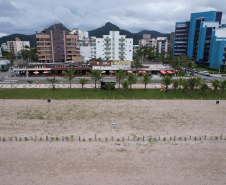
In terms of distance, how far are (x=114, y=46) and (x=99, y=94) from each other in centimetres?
5409

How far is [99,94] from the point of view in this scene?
132ft

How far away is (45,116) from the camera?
90.3 feet

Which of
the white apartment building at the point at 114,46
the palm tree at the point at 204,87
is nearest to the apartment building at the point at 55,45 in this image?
the white apartment building at the point at 114,46

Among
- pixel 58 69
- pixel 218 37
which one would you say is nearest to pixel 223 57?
pixel 218 37

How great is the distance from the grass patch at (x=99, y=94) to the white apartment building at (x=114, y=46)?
4934 cm

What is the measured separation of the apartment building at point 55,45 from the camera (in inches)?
3383

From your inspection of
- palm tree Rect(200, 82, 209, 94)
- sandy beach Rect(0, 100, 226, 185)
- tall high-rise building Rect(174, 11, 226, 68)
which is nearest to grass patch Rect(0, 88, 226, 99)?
palm tree Rect(200, 82, 209, 94)

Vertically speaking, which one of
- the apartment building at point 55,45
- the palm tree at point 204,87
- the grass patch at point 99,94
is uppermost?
the apartment building at point 55,45

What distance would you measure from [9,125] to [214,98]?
38881mm

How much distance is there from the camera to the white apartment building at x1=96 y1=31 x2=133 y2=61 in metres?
87.9

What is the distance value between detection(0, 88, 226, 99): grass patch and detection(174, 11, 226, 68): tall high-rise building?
50855 mm

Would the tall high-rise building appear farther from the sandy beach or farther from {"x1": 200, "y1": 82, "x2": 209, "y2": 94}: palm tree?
the sandy beach

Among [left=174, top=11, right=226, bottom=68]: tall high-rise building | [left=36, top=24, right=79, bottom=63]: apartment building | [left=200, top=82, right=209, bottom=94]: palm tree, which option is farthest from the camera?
[left=36, top=24, right=79, bottom=63]: apartment building

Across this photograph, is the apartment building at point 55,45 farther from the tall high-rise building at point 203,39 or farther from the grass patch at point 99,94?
the tall high-rise building at point 203,39
